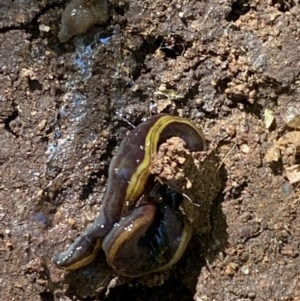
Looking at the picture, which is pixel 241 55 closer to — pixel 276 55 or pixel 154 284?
pixel 276 55

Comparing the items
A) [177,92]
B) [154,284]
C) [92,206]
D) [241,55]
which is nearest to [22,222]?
[92,206]

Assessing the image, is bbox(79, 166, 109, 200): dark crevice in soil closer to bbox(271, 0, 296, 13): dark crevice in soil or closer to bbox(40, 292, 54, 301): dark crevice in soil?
bbox(40, 292, 54, 301): dark crevice in soil

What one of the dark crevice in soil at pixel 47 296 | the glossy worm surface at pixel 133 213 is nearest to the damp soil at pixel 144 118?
the dark crevice in soil at pixel 47 296

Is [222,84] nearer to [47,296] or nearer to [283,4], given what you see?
[283,4]

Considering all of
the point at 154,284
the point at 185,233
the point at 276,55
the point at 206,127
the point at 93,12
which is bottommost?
the point at 154,284

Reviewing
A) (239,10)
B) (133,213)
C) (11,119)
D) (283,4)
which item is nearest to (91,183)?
(133,213)

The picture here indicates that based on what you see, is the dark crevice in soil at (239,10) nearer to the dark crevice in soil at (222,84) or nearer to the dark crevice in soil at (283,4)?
the dark crevice in soil at (283,4)
